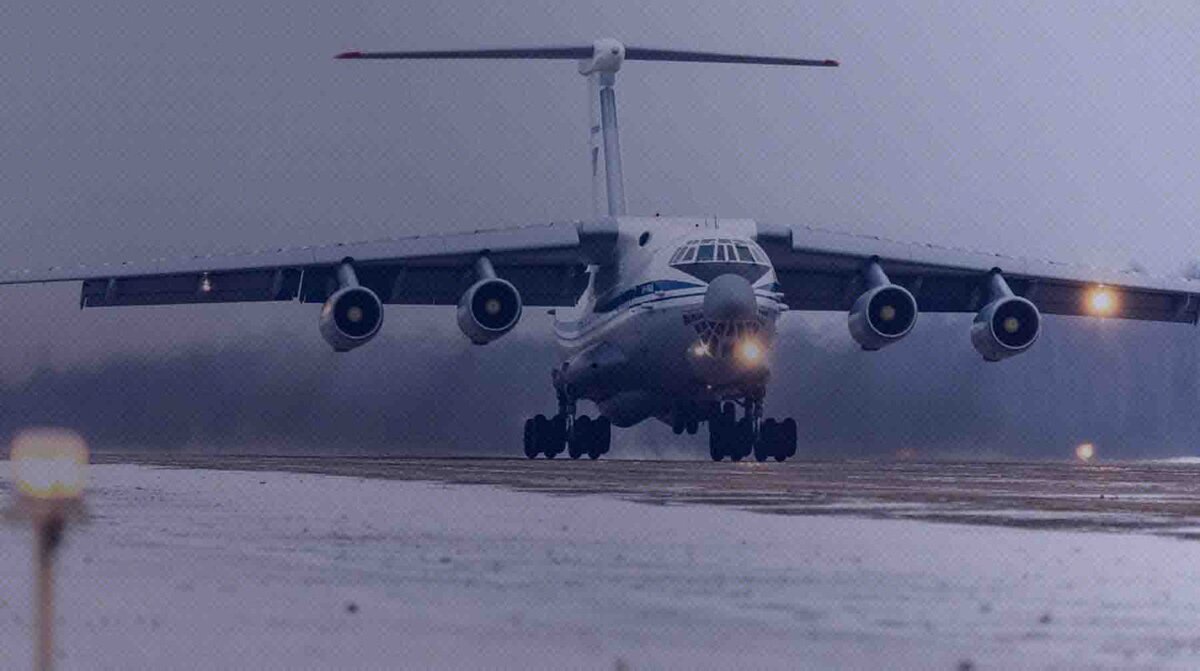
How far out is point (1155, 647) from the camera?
7.23 meters

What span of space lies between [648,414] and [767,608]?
31.4 meters

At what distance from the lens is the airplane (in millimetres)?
36094

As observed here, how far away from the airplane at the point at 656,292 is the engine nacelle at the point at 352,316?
0.08ft

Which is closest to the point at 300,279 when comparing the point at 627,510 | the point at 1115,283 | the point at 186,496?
the point at 1115,283

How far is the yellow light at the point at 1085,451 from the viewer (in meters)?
50.2

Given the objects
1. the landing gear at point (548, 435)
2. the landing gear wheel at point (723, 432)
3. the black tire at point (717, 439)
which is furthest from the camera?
the landing gear at point (548, 435)

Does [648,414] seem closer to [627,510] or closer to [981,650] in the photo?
[627,510]

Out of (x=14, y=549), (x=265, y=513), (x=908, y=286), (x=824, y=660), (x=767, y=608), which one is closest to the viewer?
(x=824, y=660)

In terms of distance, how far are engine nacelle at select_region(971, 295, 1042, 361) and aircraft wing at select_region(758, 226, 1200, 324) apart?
7.41 feet

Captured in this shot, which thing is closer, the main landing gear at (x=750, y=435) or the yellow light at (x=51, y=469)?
the yellow light at (x=51, y=469)

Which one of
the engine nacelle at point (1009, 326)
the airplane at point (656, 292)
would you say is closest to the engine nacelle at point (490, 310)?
the airplane at point (656, 292)

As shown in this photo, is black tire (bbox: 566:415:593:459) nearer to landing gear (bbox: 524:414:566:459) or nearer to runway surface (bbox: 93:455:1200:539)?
landing gear (bbox: 524:414:566:459)

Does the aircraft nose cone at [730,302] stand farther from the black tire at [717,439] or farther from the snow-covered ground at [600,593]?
the snow-covered ground at [600,593]

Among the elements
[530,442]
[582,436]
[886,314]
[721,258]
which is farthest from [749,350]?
[530,442]
